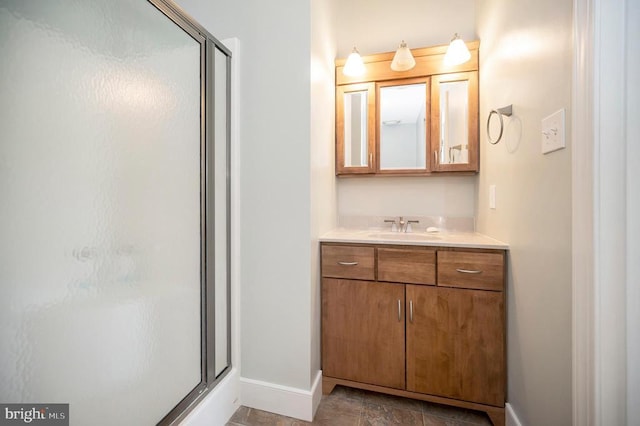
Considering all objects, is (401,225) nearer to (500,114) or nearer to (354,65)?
(500,114)

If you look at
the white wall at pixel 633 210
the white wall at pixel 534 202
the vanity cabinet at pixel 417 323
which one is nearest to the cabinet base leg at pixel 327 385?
the vanity cabinet at pixel 417 323

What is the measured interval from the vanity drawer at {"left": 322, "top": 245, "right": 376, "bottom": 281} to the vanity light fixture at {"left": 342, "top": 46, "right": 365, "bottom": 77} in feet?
4.15

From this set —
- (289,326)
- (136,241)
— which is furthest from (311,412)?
(136,241)

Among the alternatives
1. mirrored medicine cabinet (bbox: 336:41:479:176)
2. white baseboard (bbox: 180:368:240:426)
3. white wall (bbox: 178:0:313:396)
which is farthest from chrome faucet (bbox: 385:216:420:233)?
white baseboard (bbox: 180:368:240:426)

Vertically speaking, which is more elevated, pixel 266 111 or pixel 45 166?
pixel 266 111

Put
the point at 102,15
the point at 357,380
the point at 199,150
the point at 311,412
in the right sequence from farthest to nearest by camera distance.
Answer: the point at 357,380 < the point at 311,412 < the point at 199,150 < the point at 102,15

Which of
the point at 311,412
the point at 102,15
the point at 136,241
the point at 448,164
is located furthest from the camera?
the point at 448,164

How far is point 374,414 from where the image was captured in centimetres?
148

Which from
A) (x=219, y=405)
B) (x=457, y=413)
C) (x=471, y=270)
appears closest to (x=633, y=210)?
(x=471, y=270)

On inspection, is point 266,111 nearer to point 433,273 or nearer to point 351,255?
point 351,255

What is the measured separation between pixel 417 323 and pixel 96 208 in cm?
156

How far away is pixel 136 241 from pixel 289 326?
2.91 feet

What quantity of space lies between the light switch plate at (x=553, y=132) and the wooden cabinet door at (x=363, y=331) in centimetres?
94

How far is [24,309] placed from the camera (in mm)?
714
